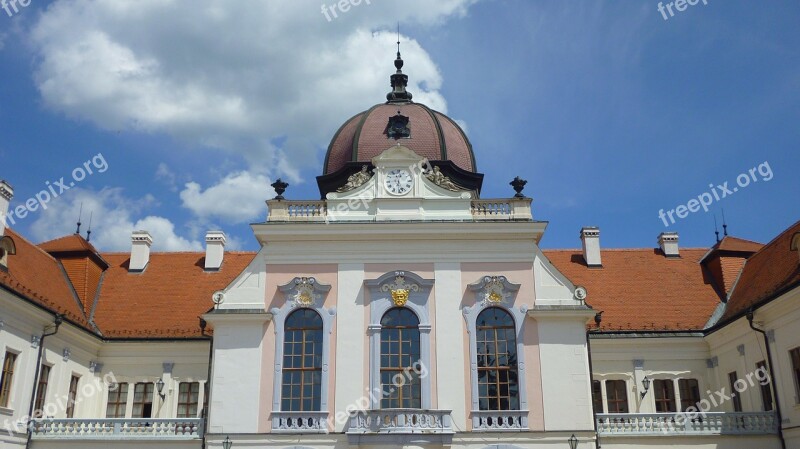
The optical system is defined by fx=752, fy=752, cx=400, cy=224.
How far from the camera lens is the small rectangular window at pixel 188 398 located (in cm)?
2512

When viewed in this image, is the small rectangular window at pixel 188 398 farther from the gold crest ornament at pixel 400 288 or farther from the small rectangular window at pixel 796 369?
the small rectangular window at pixel 796 369

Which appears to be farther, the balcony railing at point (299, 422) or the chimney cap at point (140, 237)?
the chimney cap at point (140, 237)

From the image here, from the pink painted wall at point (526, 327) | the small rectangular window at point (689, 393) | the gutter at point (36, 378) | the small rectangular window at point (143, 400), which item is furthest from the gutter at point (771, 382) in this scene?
the gutter at point (36, 378)

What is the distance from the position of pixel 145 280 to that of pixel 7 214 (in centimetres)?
621

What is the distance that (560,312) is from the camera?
851 inches

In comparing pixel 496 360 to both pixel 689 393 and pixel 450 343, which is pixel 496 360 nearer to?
pixel 450 343

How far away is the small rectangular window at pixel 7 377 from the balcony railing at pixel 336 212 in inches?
321

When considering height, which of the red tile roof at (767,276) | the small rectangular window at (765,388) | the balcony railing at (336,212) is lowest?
the small rectangular window at (765,388)

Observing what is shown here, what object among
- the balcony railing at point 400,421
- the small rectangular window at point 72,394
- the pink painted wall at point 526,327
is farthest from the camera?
the small rectangular window at point 72,394

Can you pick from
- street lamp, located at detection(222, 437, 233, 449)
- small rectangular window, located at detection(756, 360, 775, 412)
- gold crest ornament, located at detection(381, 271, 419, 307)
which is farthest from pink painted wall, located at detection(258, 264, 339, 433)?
small rectangular window, located at detection(756, 360, 775, 412)

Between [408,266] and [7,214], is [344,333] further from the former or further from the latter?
[7,214]

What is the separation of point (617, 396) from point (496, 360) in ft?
20.1

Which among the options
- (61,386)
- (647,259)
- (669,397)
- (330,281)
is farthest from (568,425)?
(61,386)

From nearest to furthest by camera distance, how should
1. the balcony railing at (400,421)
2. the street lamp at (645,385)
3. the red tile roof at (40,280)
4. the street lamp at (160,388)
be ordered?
the balcony railing at (400,421), the red tile roof at (40,280), the street lamp at (645,385), the street lamp at (160,388)
